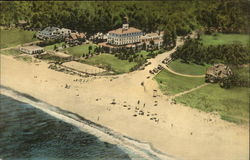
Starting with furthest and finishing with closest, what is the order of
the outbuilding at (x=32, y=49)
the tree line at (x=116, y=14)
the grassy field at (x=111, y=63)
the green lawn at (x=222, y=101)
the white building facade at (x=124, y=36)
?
1. the tree line at (x=116, y=14)
2. the outbuilding at (x=32, y=49)
3. the white building facade at (x=124, y=36)
4. the grassy field at (x=111, y=63)
5. the green lawn at (x=222, y=101)

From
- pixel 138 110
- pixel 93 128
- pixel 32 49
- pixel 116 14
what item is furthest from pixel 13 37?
pixel 93 128

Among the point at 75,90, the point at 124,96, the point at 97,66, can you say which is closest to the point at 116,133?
the point at 124,96

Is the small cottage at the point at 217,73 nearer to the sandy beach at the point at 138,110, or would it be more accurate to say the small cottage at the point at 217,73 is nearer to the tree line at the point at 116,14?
the sandy beach at the point at 138,110

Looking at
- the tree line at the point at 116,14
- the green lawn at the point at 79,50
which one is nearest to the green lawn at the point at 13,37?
the tree line at the point at 116,14

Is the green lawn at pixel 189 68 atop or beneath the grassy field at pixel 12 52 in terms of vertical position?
atop

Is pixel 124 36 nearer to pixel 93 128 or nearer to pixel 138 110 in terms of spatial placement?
pixel 138 110

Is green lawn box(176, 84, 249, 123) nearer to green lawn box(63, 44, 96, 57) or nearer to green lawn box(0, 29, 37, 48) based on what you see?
green lawn box(63, 44, 96, 57)
